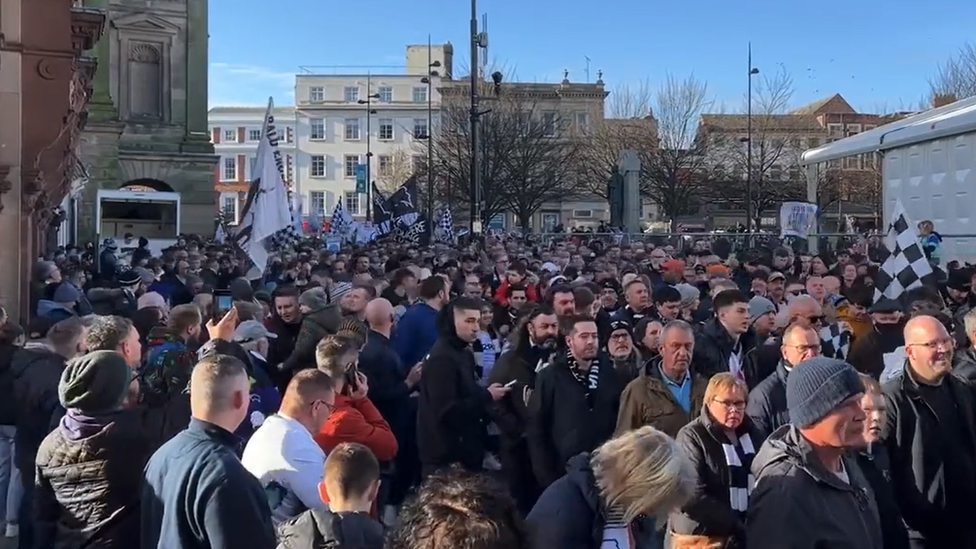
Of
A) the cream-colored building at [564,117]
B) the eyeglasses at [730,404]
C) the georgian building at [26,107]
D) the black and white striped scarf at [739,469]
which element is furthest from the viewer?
→ the cream-colored building at [564,117]

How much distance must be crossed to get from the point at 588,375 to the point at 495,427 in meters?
1.13

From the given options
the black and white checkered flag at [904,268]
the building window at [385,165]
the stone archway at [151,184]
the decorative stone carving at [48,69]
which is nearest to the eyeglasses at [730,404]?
the black and white checkered flag at [904,268]

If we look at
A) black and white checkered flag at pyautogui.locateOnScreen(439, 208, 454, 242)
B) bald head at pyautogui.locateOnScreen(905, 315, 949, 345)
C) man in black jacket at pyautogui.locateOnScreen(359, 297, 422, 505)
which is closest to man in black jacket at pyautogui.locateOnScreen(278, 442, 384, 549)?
bald head at pyautogui.locateOnScreen(905, 315, 949, 345)

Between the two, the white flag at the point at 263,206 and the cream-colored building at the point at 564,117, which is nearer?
the white flag at the point at 263,206

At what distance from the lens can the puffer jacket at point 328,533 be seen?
11.4 feet

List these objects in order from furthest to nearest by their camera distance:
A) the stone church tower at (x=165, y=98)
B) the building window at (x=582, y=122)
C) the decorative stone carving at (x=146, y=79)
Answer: the building window at (x=582, y=122), the decorative stone carving at (x=146, y=79), the stone church tower at (x=165, y=98)

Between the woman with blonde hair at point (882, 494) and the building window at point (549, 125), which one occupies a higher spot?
the building window at point (549, 125)

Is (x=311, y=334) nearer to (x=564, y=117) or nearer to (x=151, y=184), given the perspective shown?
(x=151, y=184)

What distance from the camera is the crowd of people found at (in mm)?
3742

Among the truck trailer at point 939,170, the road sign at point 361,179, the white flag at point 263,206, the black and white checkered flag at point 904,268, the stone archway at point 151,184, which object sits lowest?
the black and white checkered flag at point 904,268

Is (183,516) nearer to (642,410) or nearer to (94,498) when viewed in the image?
(94,498)

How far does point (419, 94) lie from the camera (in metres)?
104

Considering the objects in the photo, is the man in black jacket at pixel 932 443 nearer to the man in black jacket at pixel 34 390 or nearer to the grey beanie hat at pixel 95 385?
the grey beanie hat at pixel 95 385

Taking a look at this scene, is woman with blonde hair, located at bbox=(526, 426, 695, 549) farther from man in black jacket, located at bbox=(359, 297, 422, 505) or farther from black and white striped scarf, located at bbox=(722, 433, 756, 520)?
man in black jacket, located at bbox=(359, 297, 422, 505)
